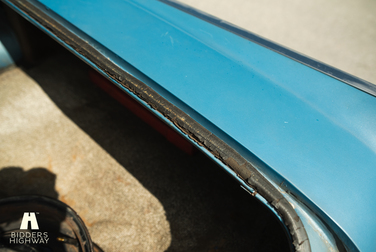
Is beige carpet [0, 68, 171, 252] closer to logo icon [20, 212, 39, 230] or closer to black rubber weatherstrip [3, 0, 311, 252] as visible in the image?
logo icon [20, 212, 39, 230]

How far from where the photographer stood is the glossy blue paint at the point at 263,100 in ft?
2.98

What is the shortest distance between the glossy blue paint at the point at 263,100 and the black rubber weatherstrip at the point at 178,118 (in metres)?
0.04

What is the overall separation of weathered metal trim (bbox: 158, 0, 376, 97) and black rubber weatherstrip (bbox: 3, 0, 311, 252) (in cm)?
57

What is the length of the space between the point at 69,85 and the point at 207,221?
6.43 ft

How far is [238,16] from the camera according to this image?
4.94 feet

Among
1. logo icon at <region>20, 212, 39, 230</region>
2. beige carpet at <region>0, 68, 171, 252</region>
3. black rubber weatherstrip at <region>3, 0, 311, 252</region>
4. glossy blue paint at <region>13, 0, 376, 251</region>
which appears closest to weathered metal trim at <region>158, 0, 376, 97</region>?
glossy blue paint at <region>13, 0, 376, 251</region>

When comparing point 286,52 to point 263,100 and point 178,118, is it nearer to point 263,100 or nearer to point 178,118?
point 263,100

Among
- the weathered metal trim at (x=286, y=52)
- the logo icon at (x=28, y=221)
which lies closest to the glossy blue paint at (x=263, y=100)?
the weathered metal trim at (x=286, y=52)

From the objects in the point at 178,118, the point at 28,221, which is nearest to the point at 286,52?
the point at 178,118

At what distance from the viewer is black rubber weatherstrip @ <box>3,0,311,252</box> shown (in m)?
0.87

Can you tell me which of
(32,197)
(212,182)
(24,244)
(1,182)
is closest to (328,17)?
(212,182)

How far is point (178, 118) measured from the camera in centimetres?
108

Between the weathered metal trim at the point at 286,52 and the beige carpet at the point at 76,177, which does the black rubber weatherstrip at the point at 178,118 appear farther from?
the beige carpet at the point at 76,177

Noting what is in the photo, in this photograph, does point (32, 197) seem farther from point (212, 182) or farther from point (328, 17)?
point (328, 17)
